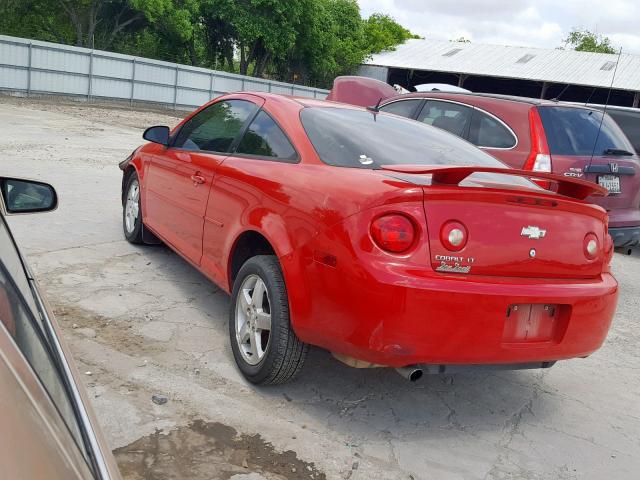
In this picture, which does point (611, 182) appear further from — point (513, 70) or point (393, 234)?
point (513, 70)

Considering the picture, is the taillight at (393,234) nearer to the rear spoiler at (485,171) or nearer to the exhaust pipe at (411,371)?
the rear spoiler at (485,171)

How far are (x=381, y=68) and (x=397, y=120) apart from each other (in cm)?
3723

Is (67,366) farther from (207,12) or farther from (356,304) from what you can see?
(207,12)

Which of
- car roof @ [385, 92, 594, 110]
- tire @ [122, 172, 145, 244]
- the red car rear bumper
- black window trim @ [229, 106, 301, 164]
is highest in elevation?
car roof @ [385, 92, 594, 110]

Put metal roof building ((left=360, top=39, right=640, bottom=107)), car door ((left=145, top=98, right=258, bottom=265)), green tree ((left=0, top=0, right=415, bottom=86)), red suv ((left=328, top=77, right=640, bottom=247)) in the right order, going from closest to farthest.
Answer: car door ((left=145, top=98, right=258, bottom=265))
red suv ((left=328, top=77, right=640, bottom=247))
green tree ((left=0, top=0, right=415, bottom=86))
metal roof building ((left=360, top=39, right=640, bottom=107))

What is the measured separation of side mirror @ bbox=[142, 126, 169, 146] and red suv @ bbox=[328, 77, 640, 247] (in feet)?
10.2

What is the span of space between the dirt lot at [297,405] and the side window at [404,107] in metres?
3.26

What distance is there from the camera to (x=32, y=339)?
1.28 m

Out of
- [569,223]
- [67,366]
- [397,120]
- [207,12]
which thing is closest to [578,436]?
[569,223]

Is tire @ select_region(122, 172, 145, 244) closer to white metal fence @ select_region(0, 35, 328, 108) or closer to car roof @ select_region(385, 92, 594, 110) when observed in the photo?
car roof @ select_region(385, 92, 594, 110)

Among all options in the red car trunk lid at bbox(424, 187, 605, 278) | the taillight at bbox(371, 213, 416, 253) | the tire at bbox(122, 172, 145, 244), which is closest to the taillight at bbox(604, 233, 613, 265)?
the red car trunk lid at bbox(424, 187, 605, 278)

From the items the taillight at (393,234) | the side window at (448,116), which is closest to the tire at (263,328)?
the taillight at (393,234)

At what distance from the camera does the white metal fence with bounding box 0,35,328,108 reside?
23172mm

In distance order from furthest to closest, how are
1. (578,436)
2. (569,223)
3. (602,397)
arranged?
→ (602,397)
(578,436)
(569,223)
